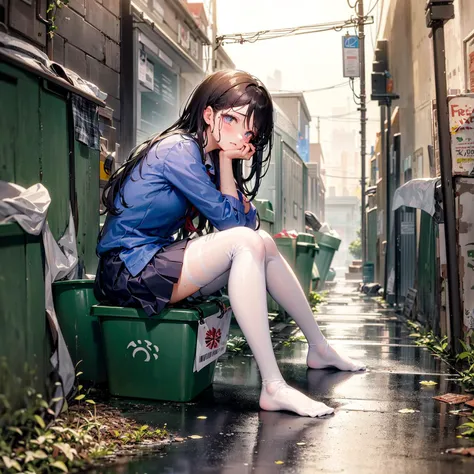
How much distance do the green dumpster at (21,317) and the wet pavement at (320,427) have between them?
0.47m

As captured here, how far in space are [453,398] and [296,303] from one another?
0.90 meters

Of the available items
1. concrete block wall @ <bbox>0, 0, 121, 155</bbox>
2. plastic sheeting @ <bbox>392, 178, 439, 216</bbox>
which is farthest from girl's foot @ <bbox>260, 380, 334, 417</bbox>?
concrete block wall @ <bbox>0, 0, 121, 155</bbox>

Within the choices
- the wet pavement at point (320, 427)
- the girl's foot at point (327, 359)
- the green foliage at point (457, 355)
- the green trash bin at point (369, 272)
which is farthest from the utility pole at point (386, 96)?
the wet pavement at point (320, 427)

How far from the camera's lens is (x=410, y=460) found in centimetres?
209

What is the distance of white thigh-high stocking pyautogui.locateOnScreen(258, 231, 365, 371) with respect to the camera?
3.15 meters

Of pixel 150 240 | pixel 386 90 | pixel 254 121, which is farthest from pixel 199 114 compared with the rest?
pixel 386 90

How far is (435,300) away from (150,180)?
3.12 meters

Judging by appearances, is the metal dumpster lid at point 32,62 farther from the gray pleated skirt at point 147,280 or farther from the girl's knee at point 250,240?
the girl's knee at point 250,240

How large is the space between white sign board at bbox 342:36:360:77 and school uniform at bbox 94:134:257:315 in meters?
13.8

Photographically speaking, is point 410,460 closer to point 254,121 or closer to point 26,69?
point 254,121

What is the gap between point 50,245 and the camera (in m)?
2.69

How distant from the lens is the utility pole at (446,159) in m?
3.88

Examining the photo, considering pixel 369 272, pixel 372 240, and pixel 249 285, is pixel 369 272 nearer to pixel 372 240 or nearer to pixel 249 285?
pixel 372 240

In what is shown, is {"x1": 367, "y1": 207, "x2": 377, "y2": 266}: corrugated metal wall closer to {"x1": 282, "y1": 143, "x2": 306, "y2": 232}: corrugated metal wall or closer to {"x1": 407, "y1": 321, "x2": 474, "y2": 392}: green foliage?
{"x1": 282, "y1": 143, "x2": 306, "y2": 232}: corrugated metal wall
